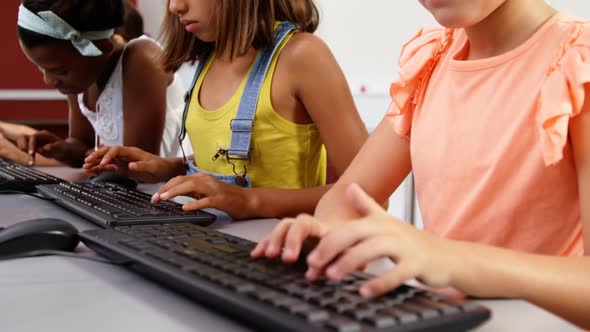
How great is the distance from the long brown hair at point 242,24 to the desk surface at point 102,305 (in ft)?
2.26

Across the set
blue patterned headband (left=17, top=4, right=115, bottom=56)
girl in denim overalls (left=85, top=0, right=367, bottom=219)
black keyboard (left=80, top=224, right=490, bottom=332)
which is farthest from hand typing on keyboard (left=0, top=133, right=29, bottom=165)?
black keyboard (left=80, top=224, right=490, bottom=332)

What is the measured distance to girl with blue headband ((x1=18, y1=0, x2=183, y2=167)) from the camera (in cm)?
147

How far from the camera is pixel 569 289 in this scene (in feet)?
1.69

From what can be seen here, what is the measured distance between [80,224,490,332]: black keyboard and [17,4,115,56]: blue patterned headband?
3.36ft

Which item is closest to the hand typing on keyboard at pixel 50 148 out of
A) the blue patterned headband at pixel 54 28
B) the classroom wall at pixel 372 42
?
the blue patterned headband at pixel 54 28

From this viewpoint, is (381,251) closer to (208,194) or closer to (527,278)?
(527,278)

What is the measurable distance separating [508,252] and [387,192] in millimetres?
406

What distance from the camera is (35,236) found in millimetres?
628

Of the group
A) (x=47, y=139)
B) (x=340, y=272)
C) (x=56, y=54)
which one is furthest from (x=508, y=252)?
(x=47, y=139)

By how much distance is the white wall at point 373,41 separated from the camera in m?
2.22

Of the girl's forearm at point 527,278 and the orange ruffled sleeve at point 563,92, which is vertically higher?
the orange ruffled sleeve at point 563,92

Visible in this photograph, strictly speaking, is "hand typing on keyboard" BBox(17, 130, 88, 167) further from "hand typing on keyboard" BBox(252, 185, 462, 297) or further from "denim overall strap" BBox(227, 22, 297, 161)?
"hand typing on keyboard" BBox(252, 185, 462, 297)

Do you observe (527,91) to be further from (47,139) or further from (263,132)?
(47,139)

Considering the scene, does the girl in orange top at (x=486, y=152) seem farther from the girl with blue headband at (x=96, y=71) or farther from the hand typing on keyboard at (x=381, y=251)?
the girl with blue headband at (x=96, y=71)
